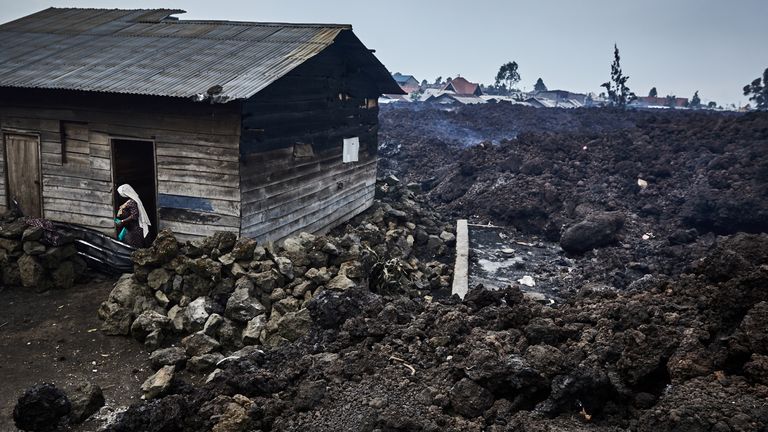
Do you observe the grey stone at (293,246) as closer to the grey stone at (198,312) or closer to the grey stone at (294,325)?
the grey stone at (198,312)

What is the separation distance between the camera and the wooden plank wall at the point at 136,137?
883 cm

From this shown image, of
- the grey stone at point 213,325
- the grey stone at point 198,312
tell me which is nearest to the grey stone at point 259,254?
the grey stone at point 198,312

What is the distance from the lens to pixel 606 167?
63.8 ft

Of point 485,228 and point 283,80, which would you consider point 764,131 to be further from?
point 283,80

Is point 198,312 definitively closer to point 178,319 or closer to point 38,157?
point 178,319

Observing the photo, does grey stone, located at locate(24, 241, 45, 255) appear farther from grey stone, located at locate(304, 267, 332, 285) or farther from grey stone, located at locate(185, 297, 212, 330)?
grey stone, located at locate(304, 267, 332, 285)

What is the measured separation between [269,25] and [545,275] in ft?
25.5

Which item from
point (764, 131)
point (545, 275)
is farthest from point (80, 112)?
point (764, 131)

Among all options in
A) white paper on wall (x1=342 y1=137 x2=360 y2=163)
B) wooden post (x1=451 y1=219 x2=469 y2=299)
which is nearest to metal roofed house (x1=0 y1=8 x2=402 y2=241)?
white paper on wall (x1=342 y1=137 x2=360 y2=163)

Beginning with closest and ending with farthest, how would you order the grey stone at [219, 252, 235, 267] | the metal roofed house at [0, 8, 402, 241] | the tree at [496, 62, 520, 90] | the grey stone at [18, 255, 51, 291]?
the grey stone at [219, 252, 235, 267], the metal roofed house at [0, 8, 402, 241], the grey stone at [18, 255, 51, 291], the tree at [496, 62, 520, 90]

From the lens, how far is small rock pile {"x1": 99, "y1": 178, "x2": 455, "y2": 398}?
7047mm

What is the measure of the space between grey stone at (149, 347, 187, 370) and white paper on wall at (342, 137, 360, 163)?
253 inches

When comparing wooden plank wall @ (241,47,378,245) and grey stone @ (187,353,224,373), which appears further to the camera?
wooden plank wall @ (241,47,378,245)

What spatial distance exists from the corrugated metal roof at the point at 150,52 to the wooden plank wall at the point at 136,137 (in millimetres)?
392
